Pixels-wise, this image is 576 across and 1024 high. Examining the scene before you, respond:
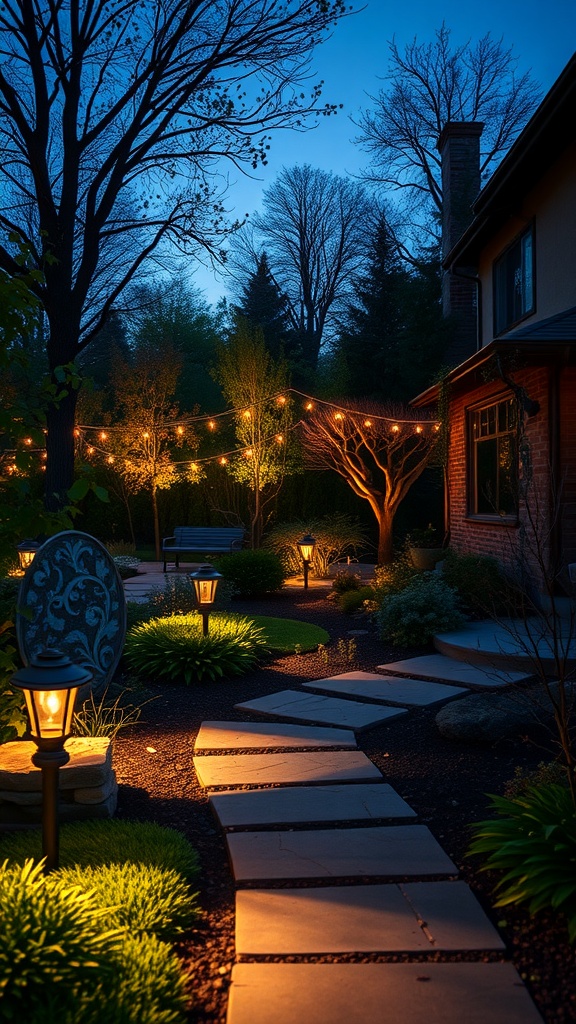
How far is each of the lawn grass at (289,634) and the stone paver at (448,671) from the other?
1.13m

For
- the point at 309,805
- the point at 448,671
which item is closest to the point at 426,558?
the point at 448,671

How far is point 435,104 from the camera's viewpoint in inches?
944

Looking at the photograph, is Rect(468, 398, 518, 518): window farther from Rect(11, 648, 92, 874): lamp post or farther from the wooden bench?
Rect(11, 648, 92, 874): lamp post

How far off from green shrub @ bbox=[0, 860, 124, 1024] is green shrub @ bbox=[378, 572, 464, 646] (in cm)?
556

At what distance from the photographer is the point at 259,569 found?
11.1m

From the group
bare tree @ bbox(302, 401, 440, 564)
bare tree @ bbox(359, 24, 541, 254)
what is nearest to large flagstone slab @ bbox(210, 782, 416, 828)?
bare tree @ bbox(302, 401, 440, 564)

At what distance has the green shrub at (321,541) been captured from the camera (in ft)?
46.0

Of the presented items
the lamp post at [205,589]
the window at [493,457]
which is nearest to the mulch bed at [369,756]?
the lamp post at [205,589]

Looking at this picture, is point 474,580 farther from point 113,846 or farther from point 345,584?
point 113,846

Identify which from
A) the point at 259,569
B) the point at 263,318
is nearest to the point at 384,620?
the point at 259,569

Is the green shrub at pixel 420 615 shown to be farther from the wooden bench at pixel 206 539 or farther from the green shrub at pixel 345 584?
the wooden bench at pixel 206 539

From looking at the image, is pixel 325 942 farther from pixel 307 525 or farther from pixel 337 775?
pixel 307 525

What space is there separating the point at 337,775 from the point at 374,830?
725mm

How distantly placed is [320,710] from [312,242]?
2527 cm
